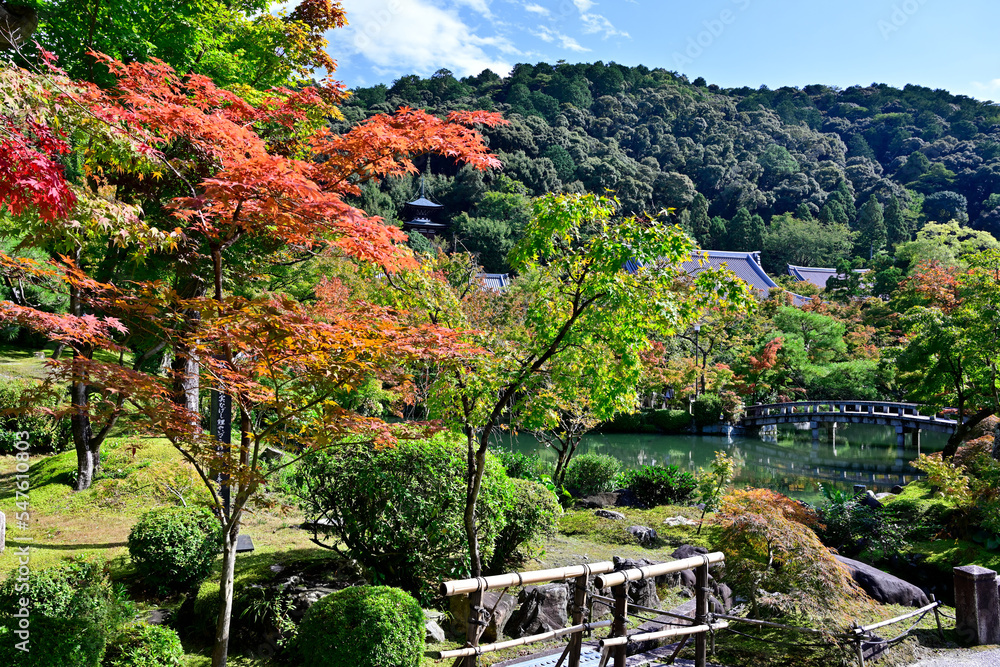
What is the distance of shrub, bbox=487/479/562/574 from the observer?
18.4 feet

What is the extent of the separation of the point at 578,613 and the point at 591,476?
7.42 metres

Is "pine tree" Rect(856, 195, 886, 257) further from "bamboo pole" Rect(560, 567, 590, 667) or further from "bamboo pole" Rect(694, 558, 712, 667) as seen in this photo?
"bamboo pole" Rect(560, 567, 590, 667)

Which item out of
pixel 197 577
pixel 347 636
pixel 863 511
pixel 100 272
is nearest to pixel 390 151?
pixel 347 636

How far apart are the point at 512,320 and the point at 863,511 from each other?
769cm

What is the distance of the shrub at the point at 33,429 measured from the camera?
860cm

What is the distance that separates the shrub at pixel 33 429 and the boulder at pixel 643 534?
7854 millimetres

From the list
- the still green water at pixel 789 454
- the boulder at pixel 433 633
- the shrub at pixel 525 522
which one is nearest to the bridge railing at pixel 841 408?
the still green water at pixel 789 454

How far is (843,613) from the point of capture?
4.88 metres

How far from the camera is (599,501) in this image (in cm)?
1002

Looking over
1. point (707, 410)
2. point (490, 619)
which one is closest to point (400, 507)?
point (490, 619)

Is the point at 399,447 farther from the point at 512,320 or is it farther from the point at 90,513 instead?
the point at 512,320

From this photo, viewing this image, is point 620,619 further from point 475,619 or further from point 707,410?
point 707,410

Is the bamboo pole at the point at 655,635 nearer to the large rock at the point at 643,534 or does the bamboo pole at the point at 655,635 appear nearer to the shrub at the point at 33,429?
the large rock at the point at 643,534

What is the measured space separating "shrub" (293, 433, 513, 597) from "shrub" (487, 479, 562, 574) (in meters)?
0.66
